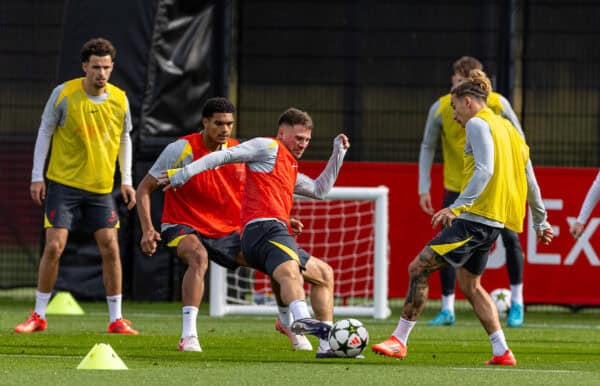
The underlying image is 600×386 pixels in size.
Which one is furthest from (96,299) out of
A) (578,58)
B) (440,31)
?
(578,58)

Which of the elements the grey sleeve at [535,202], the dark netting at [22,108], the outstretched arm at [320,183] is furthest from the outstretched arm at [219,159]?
the dark netting at [22,108]

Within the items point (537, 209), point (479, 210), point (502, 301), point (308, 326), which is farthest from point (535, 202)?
point (502, 301)

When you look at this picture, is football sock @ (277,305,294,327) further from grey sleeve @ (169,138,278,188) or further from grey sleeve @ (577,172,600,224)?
grey sleeve @ (577,172,600,224)

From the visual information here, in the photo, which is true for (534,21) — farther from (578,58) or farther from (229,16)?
(229,16)

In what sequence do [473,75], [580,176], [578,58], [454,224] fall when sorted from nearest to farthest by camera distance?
[454,224]
[473,75]
[580,176]
[578,58]

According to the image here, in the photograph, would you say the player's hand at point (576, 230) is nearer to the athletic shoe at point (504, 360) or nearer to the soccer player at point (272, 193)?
the athletic shoe at point (504, 360)

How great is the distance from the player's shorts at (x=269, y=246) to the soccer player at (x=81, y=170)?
1.81m

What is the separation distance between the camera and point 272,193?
27.9ft

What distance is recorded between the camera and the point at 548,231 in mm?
8562

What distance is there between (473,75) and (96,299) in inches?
218

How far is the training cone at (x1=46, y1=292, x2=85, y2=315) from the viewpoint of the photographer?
39.9ft

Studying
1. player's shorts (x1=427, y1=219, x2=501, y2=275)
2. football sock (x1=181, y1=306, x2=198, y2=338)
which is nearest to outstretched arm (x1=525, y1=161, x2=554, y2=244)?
player's shorts (x1=427, y1=219, x2=501, y2=275)

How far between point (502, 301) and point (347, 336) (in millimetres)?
4422

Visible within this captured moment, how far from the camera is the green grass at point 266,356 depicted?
277 inches
